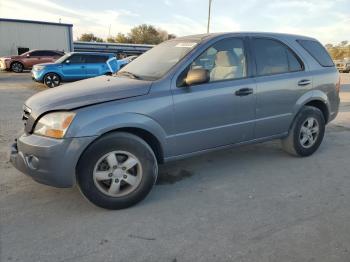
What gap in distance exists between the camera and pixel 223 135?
14.0 feet

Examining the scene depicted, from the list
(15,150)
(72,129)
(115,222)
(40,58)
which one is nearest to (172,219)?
(115,222)

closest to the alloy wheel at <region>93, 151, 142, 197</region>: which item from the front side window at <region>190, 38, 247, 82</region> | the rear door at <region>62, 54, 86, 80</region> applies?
the front side window at <region>190, 38, 247, 82</region>

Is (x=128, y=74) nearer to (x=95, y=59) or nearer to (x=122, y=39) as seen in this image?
(x=95, y=59)

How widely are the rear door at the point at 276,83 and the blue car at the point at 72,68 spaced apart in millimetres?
10278

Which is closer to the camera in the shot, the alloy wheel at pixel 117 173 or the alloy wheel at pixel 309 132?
the alloy wheel at pixel 117 173

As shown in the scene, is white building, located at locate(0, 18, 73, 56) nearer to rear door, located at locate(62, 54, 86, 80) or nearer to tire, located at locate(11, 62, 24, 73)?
tire, located at locate(11, 62, 24, 73)

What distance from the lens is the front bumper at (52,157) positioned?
3.26 meters

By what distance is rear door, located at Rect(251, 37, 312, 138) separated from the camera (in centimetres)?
454

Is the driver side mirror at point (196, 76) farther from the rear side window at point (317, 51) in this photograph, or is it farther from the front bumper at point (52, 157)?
the rear side window at point (317, 51)

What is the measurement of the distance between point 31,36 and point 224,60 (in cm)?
3294

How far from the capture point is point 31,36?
33.2 meters

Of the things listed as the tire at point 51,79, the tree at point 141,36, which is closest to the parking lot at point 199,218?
the tire at point 51,79

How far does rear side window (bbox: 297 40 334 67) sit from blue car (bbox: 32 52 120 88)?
1005cm

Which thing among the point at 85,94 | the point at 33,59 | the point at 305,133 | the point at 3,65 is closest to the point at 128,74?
the point at 85,94
